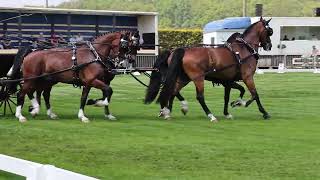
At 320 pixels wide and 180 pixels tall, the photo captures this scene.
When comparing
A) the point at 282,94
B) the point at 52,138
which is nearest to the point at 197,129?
the point at 52,138

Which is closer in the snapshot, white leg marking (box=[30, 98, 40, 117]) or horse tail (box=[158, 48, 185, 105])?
horse tail (box=[158, 48, 185, 105])

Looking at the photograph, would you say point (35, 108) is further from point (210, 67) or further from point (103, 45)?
point (210, 67)

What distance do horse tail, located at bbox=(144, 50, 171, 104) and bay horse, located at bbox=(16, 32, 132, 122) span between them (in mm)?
937

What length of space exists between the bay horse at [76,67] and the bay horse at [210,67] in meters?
1.43

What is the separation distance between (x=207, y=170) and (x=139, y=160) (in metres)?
1.33

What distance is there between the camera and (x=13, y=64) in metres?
17.3

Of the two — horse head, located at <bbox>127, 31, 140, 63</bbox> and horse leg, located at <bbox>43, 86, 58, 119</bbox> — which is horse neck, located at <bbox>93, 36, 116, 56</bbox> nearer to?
horse head, located at <bbox>127, 31, 140, 63</bbox>

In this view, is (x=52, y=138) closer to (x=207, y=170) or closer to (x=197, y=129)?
(x=197, y=129)

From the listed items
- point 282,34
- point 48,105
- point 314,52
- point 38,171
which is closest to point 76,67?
point 48,105

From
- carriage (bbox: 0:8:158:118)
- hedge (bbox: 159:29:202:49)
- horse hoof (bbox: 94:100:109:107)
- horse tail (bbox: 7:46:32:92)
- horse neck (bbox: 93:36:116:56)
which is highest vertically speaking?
horse neck (bbox: 93:36:116:56)

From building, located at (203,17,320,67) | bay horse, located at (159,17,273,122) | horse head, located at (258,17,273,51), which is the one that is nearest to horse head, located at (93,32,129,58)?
bay horse, located at (159,17,273,122)

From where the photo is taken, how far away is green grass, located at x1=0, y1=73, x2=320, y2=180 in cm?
949

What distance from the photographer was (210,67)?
1648 cm

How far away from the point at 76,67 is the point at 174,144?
191 inches
